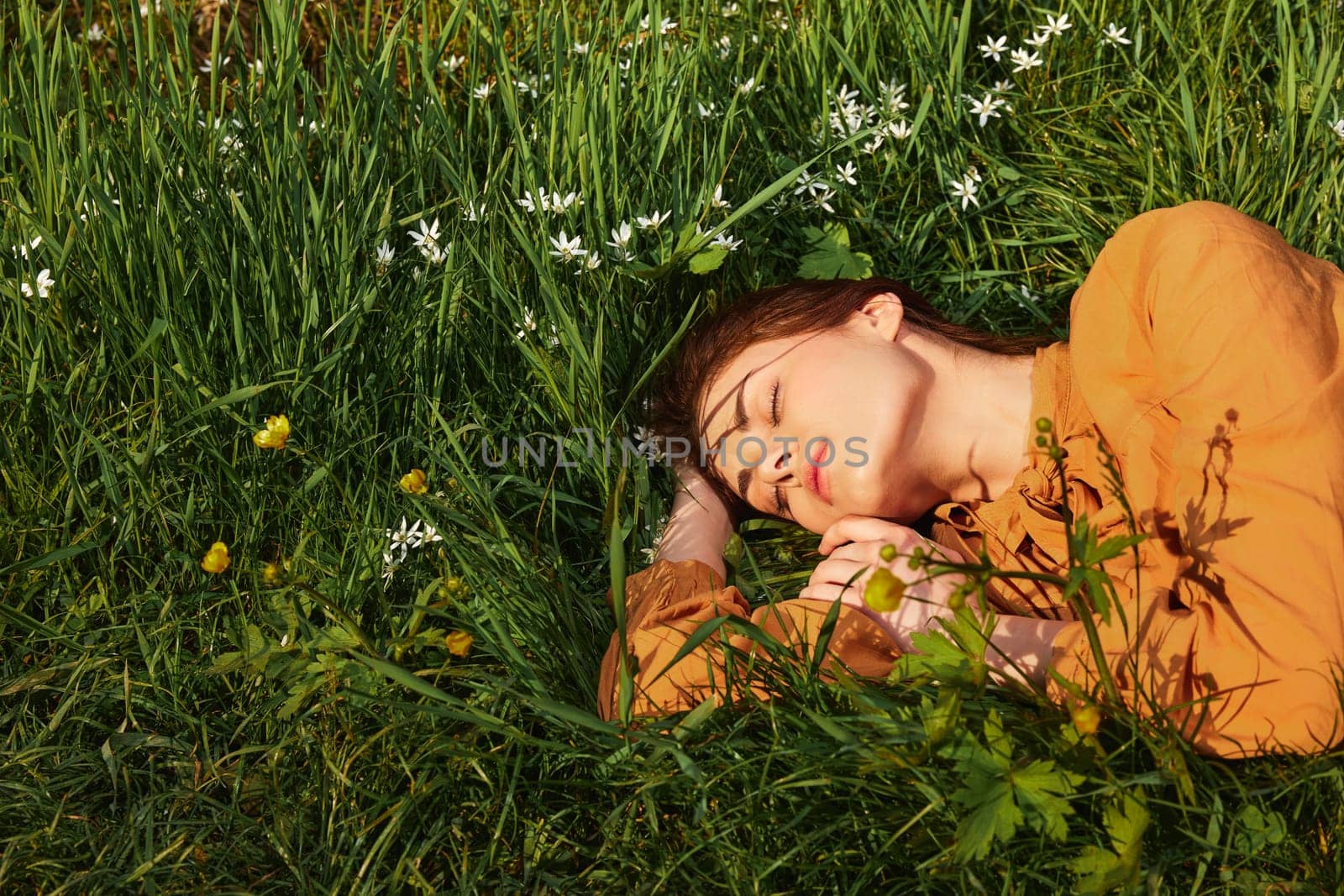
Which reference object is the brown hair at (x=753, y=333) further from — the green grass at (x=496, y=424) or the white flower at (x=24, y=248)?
the white flower at (x=24, y=248)

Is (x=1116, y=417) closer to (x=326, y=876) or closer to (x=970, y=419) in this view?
(x=970, y=419)

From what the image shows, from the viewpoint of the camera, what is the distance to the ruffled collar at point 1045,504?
2.12 meters

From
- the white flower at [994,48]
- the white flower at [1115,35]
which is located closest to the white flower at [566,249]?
the white flower at [994,48]

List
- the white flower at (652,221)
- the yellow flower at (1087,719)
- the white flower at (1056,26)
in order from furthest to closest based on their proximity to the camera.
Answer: the white flower at (1056,26) < the white flower at (652,221) < the yellow flower at (1087,719)

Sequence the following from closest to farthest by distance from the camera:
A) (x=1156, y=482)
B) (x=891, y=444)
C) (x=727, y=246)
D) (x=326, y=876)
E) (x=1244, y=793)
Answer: (x=1244, y=793) → (x=326, y=876) → (x=1156, y=482) → (x=891, y=444) → (x=727, y=246)

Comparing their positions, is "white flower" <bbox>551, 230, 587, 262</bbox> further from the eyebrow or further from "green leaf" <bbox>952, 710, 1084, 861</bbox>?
"green leaf" <bbox>952, 710, 1084, 861</bbox>

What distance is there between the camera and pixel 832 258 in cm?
269

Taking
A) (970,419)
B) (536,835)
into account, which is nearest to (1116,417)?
(970,419)

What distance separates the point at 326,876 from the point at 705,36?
6.51 ft

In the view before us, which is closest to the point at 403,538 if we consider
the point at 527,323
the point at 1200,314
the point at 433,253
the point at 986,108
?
the point at 527,323

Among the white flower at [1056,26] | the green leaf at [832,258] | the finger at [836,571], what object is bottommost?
the finger at [836,571]

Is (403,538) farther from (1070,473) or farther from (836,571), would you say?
(1070,473)

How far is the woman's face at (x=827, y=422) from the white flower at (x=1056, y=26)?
1.03 metres

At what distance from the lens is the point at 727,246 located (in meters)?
2.41
